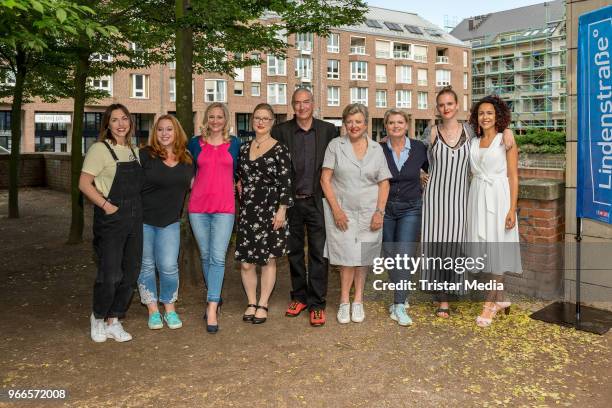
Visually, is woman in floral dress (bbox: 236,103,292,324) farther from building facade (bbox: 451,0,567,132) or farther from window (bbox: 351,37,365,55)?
building facade (bbox: 451,0,567,132)

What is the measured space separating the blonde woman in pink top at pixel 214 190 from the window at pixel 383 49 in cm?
6185

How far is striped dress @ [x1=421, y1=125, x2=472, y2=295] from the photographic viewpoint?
5285 millimetres

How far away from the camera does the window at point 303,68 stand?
2314 inches

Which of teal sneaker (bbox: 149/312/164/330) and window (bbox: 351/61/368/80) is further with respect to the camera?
window (bbox: 351/61/368/80)

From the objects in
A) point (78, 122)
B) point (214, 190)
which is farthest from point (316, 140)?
point (78, 122)

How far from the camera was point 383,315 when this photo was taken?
5668mm

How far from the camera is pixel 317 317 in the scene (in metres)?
5.34

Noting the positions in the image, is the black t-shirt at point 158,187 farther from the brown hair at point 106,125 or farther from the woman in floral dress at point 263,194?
the woman in floral dress at point 263,194

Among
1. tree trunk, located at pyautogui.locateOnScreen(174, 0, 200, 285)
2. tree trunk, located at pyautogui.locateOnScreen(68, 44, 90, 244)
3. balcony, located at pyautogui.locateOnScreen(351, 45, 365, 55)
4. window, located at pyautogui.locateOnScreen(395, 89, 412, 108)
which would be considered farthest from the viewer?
Result: window, located at pyautogui.locateOnScreen(395, 89, 412, 108)

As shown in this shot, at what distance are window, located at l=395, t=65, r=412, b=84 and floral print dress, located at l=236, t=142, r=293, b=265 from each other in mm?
62545

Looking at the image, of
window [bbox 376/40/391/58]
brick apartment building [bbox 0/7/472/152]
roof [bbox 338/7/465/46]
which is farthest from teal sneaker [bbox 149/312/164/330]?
window [bbox 376/40/391/58]

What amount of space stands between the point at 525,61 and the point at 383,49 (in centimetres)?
2065

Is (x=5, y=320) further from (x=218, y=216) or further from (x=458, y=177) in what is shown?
(x=458, y=177)

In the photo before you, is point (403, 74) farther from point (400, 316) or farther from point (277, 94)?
point (400, 316)
